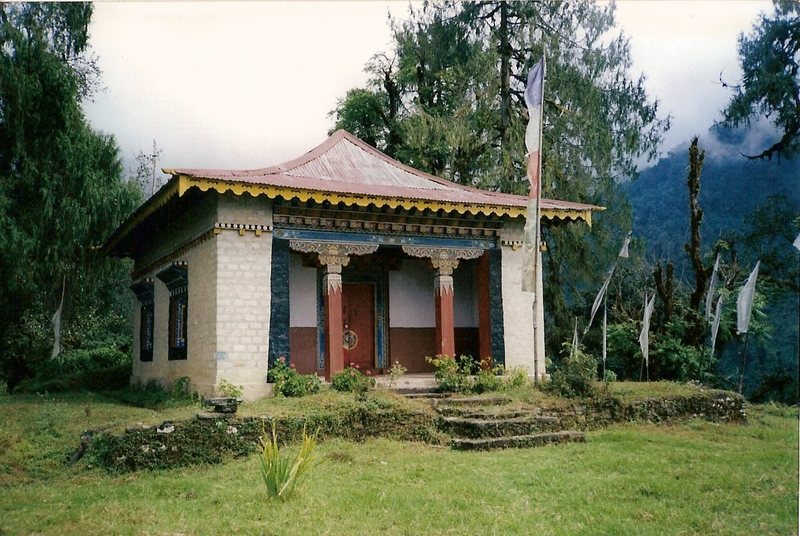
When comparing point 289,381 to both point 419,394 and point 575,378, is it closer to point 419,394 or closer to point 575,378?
point 419,394

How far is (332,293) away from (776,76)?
24.5ft

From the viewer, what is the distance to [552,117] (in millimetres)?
18609

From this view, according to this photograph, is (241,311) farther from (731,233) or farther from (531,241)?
(731,233)

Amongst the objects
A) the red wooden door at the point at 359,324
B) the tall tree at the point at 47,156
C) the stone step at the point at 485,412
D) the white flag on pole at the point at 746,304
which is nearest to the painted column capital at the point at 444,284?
the red wooden door at the point at 359,324

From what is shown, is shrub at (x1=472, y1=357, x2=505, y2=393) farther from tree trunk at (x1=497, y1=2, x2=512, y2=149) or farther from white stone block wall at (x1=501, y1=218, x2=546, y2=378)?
tree trunk at (x1=497, y1=2, x2=512, y2=149)

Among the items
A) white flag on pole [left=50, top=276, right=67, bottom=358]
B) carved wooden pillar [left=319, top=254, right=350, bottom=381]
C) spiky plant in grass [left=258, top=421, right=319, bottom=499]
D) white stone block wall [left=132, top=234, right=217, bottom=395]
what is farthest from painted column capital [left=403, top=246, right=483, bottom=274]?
white flag on pole [left=50, top=276, right=67, bottom=358]

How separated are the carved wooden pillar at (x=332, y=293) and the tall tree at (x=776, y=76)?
6485 millimetres

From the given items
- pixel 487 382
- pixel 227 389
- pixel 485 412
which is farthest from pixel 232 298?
pixel 487 382

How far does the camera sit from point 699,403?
1064 cm

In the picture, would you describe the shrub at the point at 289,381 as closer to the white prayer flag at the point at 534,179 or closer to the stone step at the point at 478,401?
the stone step at the point at 478,401

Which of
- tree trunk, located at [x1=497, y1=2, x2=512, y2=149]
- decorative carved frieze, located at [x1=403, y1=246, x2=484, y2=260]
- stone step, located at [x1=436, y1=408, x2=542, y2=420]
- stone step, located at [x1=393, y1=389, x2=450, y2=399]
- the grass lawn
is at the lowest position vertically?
the grass lawn

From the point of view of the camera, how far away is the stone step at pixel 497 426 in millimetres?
8672

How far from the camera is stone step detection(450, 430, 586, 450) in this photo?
835 centimetres

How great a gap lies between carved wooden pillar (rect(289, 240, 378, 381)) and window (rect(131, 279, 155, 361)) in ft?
16.7
